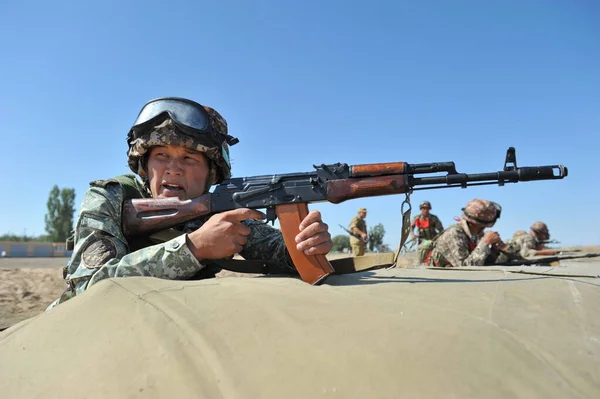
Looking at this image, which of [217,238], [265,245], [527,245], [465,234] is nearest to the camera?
[217,238]

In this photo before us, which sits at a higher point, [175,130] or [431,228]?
[175,130]

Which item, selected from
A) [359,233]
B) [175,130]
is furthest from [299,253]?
[359,233]

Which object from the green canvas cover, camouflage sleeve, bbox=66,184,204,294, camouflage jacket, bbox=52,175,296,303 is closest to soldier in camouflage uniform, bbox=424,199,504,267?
camouflage jacket, bbox=52,175,296,303

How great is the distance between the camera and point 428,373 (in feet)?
2.93

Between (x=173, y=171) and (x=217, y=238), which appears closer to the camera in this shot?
(x=217, y=238)

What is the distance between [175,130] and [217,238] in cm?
79

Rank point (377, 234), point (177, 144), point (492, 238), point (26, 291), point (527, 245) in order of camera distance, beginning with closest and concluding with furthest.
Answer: point (177, 144) < point (492, 238) < point (26, 291) < point (527, 245) < point (377, 234)

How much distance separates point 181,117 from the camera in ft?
7.89

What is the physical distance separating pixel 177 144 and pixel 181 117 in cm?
16

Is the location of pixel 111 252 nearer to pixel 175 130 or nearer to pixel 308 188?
pixel 175 130

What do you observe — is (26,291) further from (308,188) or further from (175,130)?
(308,188)

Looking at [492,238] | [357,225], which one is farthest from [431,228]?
[492,238]

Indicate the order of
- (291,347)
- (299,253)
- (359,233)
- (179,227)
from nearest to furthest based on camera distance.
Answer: (291,347), (299,253), (179,227), (359,233)

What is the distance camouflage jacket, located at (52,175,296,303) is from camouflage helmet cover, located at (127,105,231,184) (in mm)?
302
